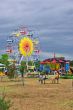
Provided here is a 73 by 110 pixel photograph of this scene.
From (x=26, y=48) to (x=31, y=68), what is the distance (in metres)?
21.4

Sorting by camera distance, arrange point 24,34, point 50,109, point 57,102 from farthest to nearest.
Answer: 1. point 24,34
2. point 57,102
3. point 50,109

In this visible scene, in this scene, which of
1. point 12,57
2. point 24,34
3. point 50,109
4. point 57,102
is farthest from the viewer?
point 12,57

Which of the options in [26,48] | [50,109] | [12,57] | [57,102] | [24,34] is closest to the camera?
[50,109]

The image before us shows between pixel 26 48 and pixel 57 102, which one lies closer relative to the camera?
pixel 57 102

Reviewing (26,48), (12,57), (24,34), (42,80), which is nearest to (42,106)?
(42,80)

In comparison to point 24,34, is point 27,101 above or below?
below

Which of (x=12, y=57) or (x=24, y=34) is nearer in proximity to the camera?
(x=24, y=34)

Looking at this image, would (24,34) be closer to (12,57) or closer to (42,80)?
(12,57)

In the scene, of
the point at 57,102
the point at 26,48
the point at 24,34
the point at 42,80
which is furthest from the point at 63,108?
the point at 24,34

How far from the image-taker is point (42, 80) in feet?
138

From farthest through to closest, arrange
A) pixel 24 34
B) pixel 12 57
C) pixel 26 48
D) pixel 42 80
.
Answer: pixel 12 57, pixel 24 34, pixel 26 48, pixel 42 80

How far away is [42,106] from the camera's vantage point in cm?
1912

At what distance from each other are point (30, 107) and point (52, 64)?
59739mm

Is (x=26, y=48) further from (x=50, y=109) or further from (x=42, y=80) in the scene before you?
(x=50, y=109)
